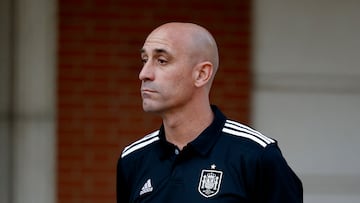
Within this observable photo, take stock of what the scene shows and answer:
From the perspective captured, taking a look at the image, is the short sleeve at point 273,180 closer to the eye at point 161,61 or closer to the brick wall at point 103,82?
the eye at point 161,61

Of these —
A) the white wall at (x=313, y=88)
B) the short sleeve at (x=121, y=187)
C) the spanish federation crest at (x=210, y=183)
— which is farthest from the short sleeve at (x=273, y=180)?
the white wall at (x=313, y=88)

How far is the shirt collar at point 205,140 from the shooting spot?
387 centimetres

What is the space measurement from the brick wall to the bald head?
305 centimetres

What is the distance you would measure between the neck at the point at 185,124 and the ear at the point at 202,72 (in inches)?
4.0

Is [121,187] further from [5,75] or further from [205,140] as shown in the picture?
[5,75]

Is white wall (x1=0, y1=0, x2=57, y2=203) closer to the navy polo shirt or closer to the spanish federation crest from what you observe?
the navy polo shirt

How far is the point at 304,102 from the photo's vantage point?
7156 millimetres

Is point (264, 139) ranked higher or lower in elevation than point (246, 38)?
lower

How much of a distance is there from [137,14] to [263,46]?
0.89 meters

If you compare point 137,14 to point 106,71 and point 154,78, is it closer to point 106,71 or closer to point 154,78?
point 106,71

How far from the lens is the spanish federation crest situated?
3740 mm

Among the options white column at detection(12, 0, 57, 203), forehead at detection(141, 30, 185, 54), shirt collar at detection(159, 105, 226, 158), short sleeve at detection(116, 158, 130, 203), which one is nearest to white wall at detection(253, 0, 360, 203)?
white column at detection(12, 0, 57, 203)

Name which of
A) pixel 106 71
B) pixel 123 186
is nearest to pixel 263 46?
pixel 106 71

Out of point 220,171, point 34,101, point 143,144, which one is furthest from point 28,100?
point 220,171
